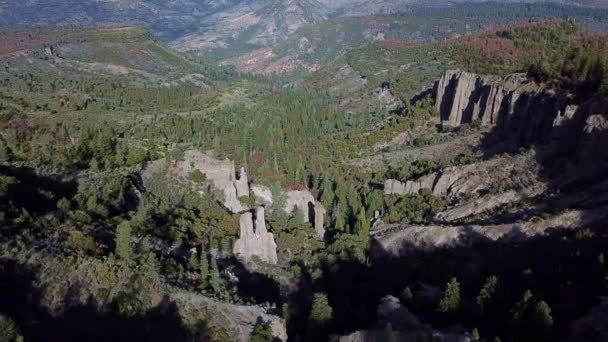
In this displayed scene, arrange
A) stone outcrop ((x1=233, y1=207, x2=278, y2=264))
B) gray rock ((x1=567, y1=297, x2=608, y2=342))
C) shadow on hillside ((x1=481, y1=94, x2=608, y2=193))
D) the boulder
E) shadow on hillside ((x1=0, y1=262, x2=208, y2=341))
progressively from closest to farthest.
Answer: gray rock ((x1=567, y1=297, x2=608, y2=342)), shadow on hillside ((x1=0, y1=262, x2=208, y2=341)), stone outcrop ((x1=233, y1=207, x2=278, y2=264)), shadow on hillside ((x1=481, y1=94, x2=608, y2=193)), the boulder

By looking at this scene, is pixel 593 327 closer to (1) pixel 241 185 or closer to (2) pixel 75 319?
(2) pixel 75 319

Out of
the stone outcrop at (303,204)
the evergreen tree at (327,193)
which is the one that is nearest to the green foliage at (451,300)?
the stone outcrop at (303,204)

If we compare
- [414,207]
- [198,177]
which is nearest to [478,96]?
[414,207]

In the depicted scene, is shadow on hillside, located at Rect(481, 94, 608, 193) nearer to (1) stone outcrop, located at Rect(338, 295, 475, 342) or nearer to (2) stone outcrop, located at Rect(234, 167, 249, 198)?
(1) stone outcrop, located at Rect(338, 295, 475, 342)

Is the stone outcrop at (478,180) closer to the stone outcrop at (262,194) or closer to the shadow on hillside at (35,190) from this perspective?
the stone outcrop at (262,194)

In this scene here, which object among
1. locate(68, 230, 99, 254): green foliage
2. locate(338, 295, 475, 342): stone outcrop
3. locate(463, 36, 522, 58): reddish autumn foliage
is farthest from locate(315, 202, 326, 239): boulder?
locate(463, 36, 522, 58): reddish autumn foliage

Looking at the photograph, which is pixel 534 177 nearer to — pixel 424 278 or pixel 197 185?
pixel 424 278

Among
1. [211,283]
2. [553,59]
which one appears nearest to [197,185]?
[211,283]
